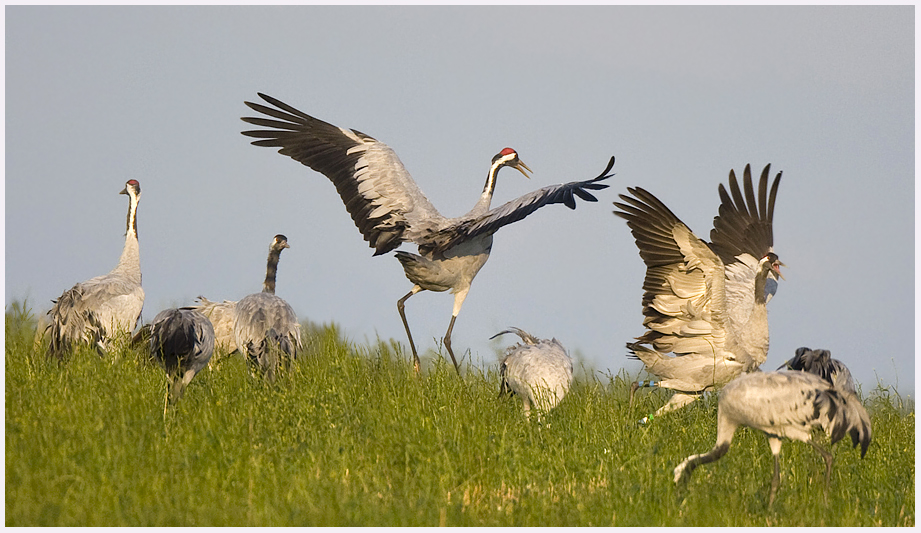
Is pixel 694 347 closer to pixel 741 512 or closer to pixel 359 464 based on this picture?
pixel 741 512

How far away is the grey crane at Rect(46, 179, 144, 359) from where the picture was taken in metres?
8.70

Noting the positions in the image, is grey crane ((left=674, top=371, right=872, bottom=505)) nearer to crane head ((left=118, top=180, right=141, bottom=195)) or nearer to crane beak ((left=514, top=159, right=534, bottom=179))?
crane beak ((left=514, top=159, right=534, bottom=179))

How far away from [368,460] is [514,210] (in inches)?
118

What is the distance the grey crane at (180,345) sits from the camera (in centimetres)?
743

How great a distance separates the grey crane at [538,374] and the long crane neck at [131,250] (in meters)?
3.78

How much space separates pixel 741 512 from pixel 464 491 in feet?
5.27

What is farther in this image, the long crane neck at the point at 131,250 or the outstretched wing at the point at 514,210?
the long crane neck at the point at 131,250

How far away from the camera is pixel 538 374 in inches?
303

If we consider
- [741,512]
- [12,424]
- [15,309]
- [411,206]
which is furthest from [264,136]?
[741,512]

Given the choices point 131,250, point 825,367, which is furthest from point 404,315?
point 825,367

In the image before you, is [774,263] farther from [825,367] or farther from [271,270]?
[271,270]

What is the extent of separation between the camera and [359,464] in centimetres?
631

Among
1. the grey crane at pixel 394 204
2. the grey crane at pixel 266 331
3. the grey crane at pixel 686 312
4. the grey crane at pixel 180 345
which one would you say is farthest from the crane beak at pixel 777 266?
the grey crane at pixel 180 345

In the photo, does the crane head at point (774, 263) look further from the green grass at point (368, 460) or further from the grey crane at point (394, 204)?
the grey crane at point (394, 204)
